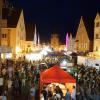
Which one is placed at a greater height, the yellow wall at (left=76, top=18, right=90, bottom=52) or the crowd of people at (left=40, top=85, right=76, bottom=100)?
the yellow wall at (left=76, top=18, right=90, bottom=52)

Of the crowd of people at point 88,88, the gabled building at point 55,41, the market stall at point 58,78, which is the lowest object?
the crowd of people at point 88,88

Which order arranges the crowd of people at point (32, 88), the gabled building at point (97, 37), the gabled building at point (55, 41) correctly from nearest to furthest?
the crowd of people at point (32, 88) < the gabled building at point (97, 37) < the gabled building at point (55, 41)

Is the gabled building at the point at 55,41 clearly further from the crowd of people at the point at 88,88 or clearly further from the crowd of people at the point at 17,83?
the crowd of people at the point at 88,88

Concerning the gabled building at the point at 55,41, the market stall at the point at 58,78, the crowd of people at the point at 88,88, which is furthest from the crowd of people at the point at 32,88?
the gabled building at the point at 55,41

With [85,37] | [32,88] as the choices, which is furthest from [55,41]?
[32,88]

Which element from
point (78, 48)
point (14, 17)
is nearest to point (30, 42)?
point (78, 48)

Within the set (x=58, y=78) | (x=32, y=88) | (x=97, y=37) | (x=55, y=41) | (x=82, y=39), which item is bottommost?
(x=32, y=88)

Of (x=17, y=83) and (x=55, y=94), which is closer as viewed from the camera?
(x=55, y=94)

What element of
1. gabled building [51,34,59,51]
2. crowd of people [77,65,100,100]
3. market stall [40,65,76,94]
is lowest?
crowd of people [77,65,100,100]

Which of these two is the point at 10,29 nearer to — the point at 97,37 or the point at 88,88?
the point at 97,37

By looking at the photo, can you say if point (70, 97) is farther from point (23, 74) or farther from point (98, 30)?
point (98, 30)

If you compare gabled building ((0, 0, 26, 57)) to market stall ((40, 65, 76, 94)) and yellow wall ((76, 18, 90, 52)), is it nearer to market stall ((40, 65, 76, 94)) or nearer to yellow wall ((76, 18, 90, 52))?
yellow wall ((76, 18, 90, 52))

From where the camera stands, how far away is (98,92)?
23.6 metres

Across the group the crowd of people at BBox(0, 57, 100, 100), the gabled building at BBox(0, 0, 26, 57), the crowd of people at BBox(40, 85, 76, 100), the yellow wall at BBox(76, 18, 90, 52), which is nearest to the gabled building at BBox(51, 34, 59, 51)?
the yellow wall at BBox(76, 18, 90, 52)
